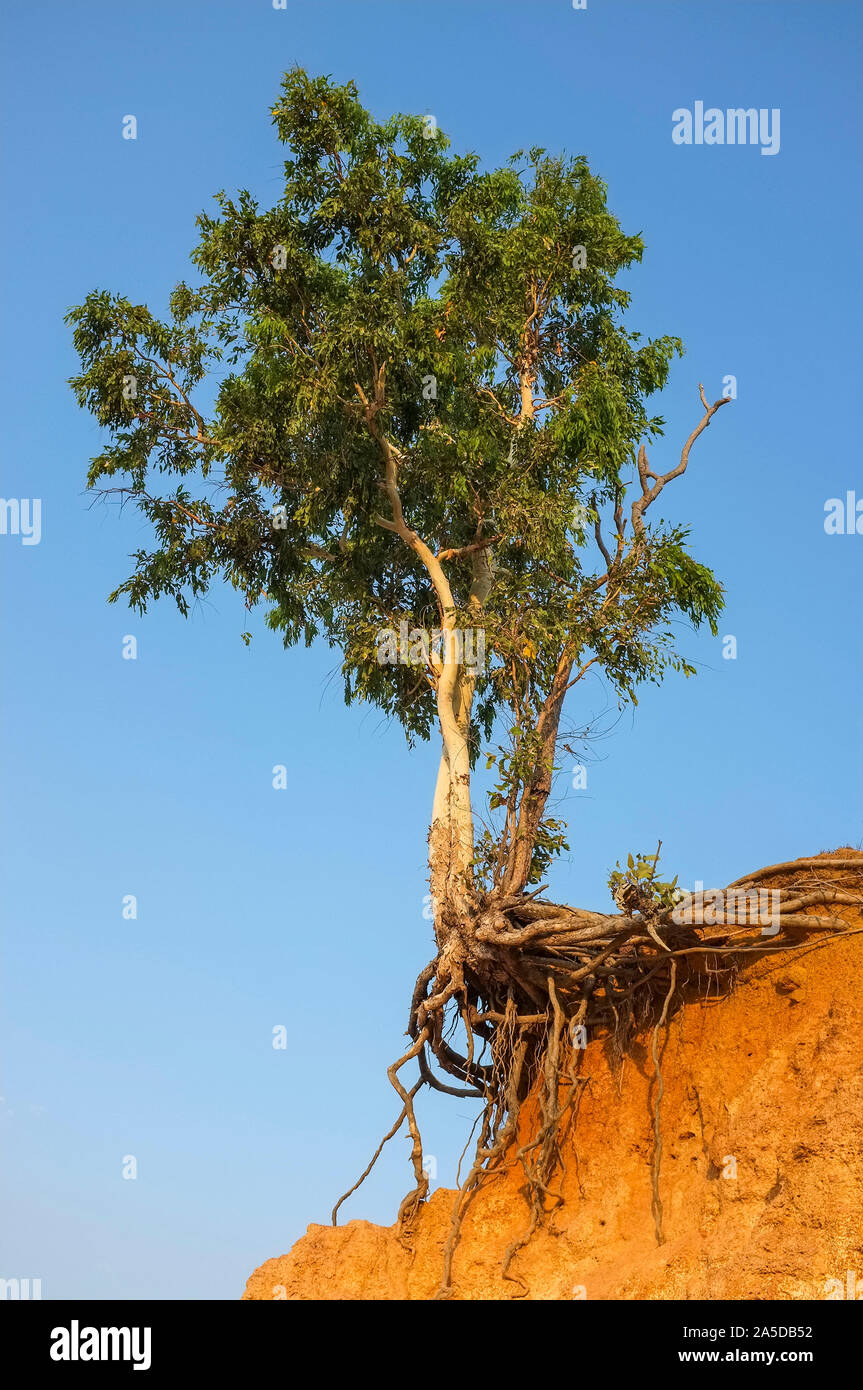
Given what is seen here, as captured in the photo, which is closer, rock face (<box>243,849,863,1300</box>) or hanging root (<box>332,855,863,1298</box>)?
rock face (<box>243,849,863,1300</box>)

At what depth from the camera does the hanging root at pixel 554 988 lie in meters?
13.9

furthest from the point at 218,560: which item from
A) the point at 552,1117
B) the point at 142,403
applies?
the point at 552,1117

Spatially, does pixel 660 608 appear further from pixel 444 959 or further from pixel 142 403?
pixel 142 403

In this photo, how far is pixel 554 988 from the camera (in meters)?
14.9

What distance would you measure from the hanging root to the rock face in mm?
176

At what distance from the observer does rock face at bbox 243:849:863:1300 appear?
12148 millimetres

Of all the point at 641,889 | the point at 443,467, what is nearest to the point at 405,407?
the point at 443,467

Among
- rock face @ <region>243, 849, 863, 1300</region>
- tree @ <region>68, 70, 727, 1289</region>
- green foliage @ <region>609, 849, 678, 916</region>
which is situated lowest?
rock face @ <region>243, 849, 863, 1300</region>

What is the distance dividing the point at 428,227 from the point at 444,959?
30.1ft

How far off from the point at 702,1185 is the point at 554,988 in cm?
257

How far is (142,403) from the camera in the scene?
18484 mm

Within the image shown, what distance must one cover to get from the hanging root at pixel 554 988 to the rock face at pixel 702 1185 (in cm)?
18

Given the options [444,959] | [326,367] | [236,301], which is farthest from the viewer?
[236,301]

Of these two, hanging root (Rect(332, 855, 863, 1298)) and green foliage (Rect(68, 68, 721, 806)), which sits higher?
green foliage (Rect(68, 68, 721, 806))
